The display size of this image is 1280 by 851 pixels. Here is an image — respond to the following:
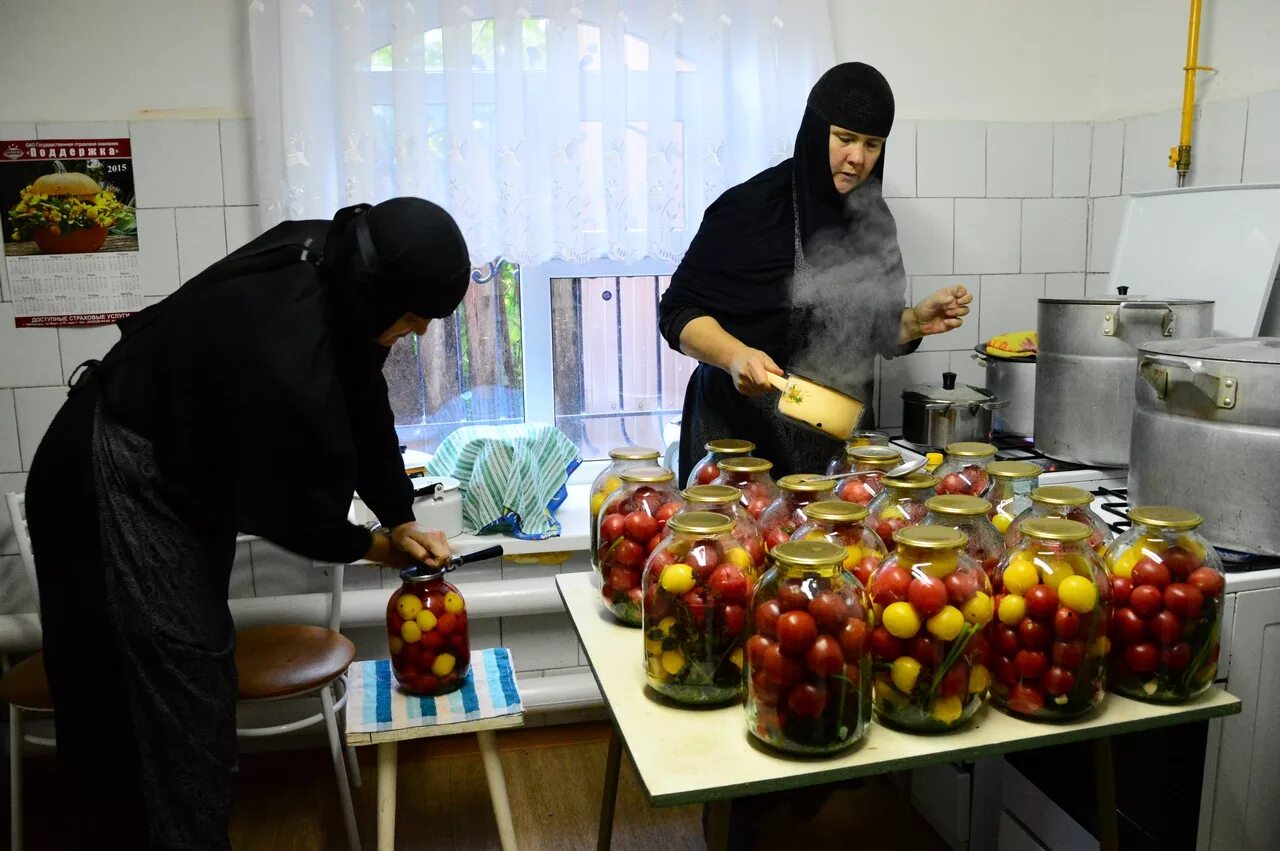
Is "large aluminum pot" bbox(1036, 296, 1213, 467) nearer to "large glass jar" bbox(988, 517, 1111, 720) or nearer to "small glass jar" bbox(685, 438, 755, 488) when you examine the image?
"small glass jar" bbox(685, 438, 755, 488)

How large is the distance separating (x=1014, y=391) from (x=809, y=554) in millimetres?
1746

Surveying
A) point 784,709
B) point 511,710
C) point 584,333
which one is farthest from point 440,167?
point 784,709

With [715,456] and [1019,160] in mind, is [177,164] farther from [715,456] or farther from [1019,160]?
[1019,160]

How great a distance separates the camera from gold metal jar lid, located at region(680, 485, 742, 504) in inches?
Answer: 53.9

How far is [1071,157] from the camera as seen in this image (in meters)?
3.08

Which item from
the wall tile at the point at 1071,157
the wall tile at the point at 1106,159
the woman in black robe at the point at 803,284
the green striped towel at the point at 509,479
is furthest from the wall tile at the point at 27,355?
the wall tile at the point at 1106,159

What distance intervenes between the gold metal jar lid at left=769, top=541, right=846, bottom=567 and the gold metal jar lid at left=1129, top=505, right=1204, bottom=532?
1.35ft

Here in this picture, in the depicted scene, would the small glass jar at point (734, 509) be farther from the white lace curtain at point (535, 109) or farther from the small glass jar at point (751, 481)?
the white lace curtain at point (535, 109)

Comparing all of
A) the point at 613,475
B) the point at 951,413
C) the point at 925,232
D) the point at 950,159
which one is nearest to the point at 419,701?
the point at 613,475

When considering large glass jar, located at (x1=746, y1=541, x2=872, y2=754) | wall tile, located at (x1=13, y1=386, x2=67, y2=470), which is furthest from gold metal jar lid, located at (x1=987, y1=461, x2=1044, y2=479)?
wall tile, located at (x1=13, y1=386, x2=67, y2=470)

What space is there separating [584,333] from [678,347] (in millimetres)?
828

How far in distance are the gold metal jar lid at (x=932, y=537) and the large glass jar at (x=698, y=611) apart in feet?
0.65

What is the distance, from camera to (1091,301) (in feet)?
7.08

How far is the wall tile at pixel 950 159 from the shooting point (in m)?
2.97
